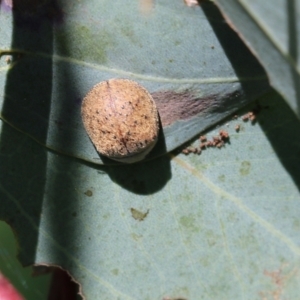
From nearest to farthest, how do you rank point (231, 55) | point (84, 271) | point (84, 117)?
point (231, 55) < point (84, 117) < point (84, 271)

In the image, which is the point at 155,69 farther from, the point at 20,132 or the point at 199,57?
the point at 20,132

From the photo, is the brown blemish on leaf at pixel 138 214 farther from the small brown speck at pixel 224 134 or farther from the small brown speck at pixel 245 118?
the small brown speck at pixel 245 118

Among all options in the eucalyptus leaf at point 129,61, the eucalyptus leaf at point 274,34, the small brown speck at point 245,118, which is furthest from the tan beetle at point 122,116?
the eucalyptus leaf at point 274,34

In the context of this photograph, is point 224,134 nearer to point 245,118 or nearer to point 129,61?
point 245,118

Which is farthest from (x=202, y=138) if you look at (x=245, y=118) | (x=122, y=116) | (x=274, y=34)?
(x=274, y=34)

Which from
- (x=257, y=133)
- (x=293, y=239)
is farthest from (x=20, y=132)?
(x=293, y=239)

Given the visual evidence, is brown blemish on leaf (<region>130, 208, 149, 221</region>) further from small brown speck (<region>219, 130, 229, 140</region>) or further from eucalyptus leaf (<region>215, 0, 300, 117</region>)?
eucalyptus leaf (<region>215, 0, 300, 117</region>)

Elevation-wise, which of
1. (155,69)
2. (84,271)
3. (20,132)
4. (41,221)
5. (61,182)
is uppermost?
(155,69)

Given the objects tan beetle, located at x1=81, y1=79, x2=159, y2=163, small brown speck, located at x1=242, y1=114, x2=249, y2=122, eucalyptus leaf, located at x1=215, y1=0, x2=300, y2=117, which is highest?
eucalyptus leaf, located at x1=215, y1=0, x2=300, y2=117

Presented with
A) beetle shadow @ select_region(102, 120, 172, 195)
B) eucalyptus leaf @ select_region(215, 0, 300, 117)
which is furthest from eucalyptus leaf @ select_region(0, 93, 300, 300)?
eucalyptus leaf @ select_region(215, 0, 300, 117)
